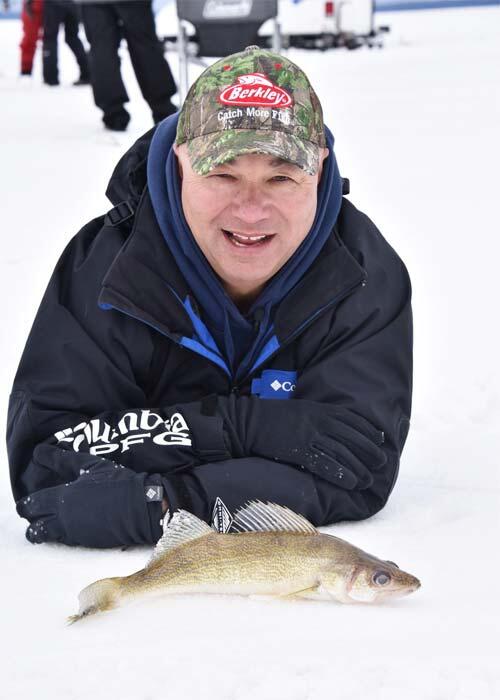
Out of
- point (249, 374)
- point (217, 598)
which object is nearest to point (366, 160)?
point (249, 374)

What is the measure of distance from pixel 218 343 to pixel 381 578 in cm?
103

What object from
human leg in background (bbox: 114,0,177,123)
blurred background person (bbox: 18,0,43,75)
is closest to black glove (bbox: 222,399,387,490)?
human leg in background (bbox: 114,0,177,123)

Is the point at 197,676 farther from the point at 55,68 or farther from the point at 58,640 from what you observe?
the point at 55,68

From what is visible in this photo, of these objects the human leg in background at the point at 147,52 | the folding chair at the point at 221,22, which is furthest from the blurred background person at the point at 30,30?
the human leg in background at the point at 147,52

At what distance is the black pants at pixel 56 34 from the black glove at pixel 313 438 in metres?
11.8

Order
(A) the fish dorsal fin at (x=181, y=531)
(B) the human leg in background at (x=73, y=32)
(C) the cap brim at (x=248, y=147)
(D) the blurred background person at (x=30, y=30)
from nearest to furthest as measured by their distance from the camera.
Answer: (A) the fish dorsal fin at (x=181, y=531)
(C) the cap brim at (x=248, y=147)
(B) the human leg in background at (x=73, y=32)
(D) the blurred background person at (x=30, y=30)

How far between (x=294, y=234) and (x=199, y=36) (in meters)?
6.86

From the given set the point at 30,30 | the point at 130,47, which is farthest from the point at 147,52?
the point at 30,30

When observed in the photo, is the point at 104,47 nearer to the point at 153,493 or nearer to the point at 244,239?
the point at 244,239

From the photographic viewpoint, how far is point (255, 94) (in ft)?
9.30

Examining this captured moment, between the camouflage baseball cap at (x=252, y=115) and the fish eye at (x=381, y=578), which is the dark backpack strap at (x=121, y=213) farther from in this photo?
the fish eye at (x=381, y=578)

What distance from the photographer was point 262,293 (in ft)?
10.1

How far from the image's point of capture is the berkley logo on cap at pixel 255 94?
9.29 feet

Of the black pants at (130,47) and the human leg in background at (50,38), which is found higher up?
the black pants at (130,47)
